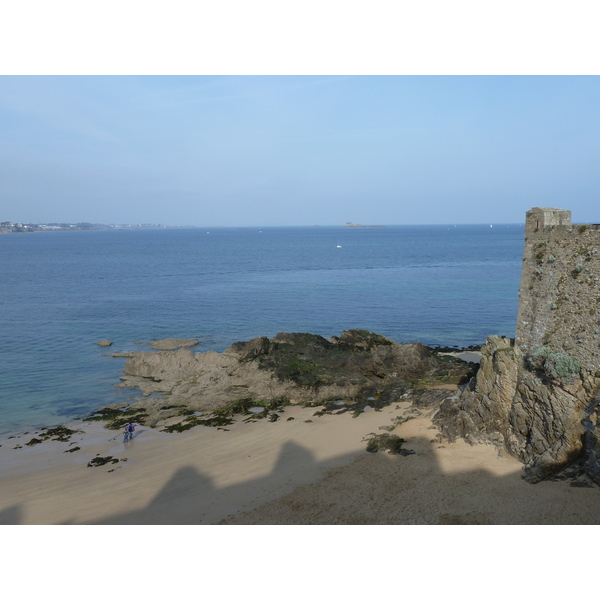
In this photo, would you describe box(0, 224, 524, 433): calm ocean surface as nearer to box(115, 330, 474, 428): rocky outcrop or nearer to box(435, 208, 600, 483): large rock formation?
box(115, 330, 474, 428): rocky outcrop

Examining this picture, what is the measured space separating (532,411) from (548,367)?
1.49m

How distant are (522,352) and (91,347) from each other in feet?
94.5

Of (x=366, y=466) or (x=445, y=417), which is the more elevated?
(x=445, y=417)

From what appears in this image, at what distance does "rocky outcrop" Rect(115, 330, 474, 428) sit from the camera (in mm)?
22844

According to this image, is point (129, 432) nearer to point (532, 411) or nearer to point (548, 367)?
point (532, 411)

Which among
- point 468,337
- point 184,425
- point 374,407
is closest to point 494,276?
point 468,337

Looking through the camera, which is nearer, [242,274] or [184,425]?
[184,425]

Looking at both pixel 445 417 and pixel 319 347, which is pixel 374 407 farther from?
pixel 319 347

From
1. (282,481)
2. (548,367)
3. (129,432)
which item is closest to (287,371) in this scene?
(129,432)

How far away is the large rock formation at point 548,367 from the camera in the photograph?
12570mm

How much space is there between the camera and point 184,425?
67.2ft

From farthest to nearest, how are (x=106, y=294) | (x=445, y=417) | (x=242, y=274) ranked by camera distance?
1. (x=242, y=274)
2. (x=106, y=294)
3. (x=445, y=417)

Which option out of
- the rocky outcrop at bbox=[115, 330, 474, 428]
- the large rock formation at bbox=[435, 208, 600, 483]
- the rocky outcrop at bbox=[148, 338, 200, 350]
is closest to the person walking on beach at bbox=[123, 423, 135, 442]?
the rocky outcrop at bbox=[115, 330, 474, 428]

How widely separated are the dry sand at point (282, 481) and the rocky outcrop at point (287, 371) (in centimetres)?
325
